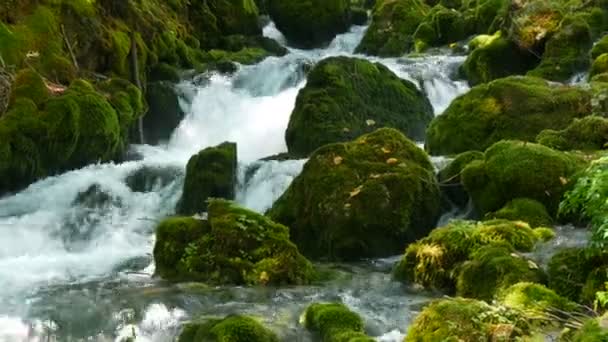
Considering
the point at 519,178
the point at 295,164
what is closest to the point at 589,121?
the point at 519,178

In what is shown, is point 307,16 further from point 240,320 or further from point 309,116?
point 240,320

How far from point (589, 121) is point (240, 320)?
25.3 feet

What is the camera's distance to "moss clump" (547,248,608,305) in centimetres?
687

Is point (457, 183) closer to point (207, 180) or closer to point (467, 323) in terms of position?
point (207, 180)

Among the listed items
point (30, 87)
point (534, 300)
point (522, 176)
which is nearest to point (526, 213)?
point (522, 176)

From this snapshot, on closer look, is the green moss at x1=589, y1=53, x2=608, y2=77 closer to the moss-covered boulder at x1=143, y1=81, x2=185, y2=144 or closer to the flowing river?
the flowing river

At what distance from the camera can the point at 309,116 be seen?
17.0m

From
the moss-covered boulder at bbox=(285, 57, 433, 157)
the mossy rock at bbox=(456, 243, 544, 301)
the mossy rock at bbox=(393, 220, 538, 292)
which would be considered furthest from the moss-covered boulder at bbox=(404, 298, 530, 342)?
the moss-covered boulder at bbox=(285, 57, 433, 157)

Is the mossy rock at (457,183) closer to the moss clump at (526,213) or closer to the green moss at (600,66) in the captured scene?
the moss clump at (526,213)

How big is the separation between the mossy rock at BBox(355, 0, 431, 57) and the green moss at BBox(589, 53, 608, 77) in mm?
12329

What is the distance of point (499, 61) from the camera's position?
2031 cm

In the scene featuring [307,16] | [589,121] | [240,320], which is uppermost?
[307,16]

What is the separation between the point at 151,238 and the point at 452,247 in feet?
19.4

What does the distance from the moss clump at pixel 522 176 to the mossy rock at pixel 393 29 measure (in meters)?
18.3
